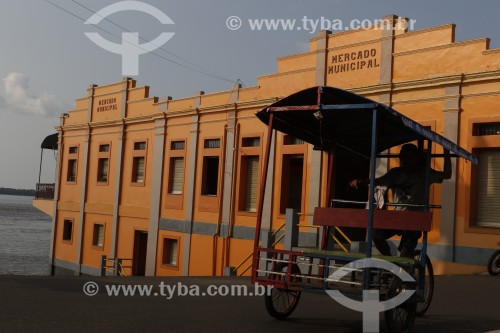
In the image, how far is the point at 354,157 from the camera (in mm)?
9703

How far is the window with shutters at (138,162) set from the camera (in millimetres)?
27469

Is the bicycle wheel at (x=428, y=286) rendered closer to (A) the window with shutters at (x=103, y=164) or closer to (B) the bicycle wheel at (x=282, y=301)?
(B) the bicycle wheel at (x=282, y=301)

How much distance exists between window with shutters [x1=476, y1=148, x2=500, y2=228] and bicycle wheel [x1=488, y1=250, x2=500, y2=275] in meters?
1.05

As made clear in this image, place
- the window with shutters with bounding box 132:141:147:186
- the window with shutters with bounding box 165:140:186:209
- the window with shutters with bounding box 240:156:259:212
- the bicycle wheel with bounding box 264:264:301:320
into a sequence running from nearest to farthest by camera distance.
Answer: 1. the bicycle wheel with bounding box 264:264:301:320
2. the window with shutters with bounding box 240:156:259:212
3. the window with shutters with bounding box 165:140:186:209
4. the window with shutters with bounding box 132:141:147:186

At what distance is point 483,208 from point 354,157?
805 cm

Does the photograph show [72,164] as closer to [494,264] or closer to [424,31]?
[424,31]

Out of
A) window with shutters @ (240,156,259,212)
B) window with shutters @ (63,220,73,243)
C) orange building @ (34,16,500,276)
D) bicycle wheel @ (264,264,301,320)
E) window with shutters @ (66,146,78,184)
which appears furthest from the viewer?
window with shutters @ (66,146,78,184)

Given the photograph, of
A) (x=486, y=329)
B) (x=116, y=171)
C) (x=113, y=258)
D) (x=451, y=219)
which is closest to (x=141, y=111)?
(x=116, y=171)

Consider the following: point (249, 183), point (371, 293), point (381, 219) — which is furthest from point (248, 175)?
point (371, 293)

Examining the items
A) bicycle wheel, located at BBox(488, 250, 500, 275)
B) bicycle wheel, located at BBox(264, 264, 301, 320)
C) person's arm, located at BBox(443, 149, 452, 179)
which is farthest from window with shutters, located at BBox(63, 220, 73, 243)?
person's arm, located at BBox(443, 149, 452, 179)

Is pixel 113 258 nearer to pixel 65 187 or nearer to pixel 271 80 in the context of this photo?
pixel 65 187

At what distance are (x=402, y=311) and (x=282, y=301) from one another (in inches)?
85.3

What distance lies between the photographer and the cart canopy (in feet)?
23.8

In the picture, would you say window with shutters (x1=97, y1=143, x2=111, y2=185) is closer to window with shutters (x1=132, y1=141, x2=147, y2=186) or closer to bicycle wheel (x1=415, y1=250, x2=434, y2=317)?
window with shutters (x1=132, y1=141, x2=147, y2=186)
